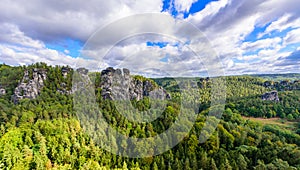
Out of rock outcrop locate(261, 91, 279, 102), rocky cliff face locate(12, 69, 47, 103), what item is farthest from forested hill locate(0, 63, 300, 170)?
rock outcrop locate(261, 91, 279, 102)

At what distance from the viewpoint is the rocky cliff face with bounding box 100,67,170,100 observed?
224 ft

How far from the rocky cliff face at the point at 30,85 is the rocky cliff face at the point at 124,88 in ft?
86.7

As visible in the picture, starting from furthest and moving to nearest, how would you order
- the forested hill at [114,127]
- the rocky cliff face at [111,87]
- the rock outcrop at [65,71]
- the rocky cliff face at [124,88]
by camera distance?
the rock outcrop at [65,71] → the rocky cliff face at [111,87] → the rocky cliff face at [124,88] → the forested hill at [114,127]

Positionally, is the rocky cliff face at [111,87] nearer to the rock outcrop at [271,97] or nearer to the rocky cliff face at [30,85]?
the rocky cliff face at [30,85]

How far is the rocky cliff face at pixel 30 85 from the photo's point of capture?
7131cm

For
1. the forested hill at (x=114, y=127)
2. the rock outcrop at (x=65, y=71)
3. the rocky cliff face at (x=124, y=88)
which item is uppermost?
the rock outcrop at (x=65, y=71)

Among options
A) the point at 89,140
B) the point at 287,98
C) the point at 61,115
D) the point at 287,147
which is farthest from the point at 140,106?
the point at 287,98

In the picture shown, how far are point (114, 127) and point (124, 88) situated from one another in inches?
1066

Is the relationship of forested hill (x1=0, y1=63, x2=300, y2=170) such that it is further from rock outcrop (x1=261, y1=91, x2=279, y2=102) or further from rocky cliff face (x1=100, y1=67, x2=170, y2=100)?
rock outcrop (x1=261, y1=91, x2=279, y2=102)

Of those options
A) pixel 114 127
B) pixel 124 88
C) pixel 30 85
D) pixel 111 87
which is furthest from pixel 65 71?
pixel 114 127

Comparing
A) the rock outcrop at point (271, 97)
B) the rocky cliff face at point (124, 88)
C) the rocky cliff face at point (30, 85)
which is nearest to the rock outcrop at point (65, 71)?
the rocky cliff face at point (30, 85)

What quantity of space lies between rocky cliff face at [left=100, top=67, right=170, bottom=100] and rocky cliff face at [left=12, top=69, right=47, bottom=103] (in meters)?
26.4

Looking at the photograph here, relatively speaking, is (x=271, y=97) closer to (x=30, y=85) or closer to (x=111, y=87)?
(x=111, y=87)

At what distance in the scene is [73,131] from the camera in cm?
4225
